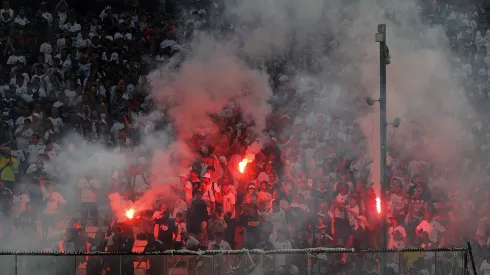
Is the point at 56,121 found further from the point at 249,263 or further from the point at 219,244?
the point at 249,263

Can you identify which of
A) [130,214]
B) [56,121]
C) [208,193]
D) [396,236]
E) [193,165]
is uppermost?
[56,121]

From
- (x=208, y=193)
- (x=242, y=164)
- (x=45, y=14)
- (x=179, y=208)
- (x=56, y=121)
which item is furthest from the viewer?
(x=45, y=14)

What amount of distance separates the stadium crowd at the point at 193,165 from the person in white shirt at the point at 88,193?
0.02 metres

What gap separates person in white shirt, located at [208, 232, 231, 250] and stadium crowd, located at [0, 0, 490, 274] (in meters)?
0.02

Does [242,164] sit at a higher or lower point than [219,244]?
higher

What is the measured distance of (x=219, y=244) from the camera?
1133cm

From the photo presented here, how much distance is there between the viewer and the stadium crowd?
11.9 meters

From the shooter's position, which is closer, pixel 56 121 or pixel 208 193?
pixel 208 193

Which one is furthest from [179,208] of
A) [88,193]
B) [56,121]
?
[56,121]

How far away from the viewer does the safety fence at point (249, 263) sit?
9375mm

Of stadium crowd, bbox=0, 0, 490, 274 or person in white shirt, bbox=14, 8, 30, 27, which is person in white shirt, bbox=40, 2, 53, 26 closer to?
stadium crowd, bbox=0, 0, 490, 274

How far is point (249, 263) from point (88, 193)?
4.26m

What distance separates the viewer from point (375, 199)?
41.1 feet

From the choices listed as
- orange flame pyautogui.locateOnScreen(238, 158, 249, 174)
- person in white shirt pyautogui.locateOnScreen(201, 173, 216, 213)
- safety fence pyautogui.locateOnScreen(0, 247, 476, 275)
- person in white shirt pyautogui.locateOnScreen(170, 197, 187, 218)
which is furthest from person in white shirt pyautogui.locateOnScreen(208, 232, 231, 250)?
orange flame pyautogui.locateOnScreen(238, 158, 249, 174)
